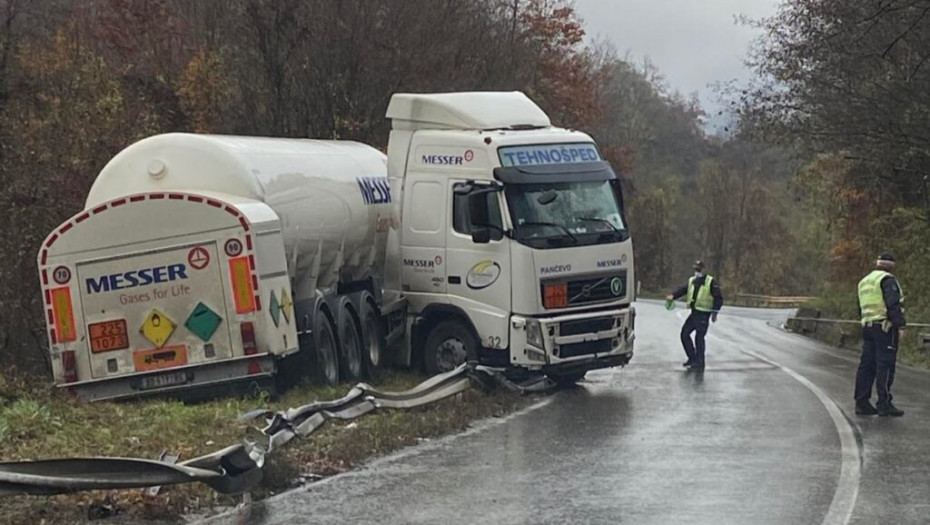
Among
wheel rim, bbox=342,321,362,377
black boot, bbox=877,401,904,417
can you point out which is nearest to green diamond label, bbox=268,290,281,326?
wheel rim, bbox=342,321,362,377

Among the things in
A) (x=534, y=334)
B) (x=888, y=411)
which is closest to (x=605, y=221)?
(x=534, y=334)

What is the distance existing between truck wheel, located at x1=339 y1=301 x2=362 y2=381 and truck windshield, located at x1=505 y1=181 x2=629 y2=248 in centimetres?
249

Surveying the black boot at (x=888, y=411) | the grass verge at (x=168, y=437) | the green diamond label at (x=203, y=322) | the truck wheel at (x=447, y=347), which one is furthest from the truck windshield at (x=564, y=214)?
the green diamond label at (x=203, y=322)

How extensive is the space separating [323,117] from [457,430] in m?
14.2

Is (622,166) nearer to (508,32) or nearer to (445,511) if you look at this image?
(508,32)

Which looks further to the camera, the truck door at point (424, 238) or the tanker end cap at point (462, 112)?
the tanker end cap at point (462, 112)

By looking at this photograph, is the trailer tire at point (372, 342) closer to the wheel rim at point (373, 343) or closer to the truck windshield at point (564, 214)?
the wheel rim at point (373, 343)

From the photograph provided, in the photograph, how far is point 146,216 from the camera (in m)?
13.6

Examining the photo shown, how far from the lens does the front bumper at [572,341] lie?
16188mm

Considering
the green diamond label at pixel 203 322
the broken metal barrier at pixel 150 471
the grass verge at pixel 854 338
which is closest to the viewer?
the broken metal barrier at pixel 150 471

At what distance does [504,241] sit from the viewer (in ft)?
53.8

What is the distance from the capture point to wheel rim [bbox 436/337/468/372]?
→ 1706 cm

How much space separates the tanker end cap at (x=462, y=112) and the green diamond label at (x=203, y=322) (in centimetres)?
519

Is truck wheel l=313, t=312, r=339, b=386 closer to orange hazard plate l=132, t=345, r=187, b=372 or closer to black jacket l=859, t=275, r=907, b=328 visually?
orange hazard plate l=132, t=345, r=187, b=372
